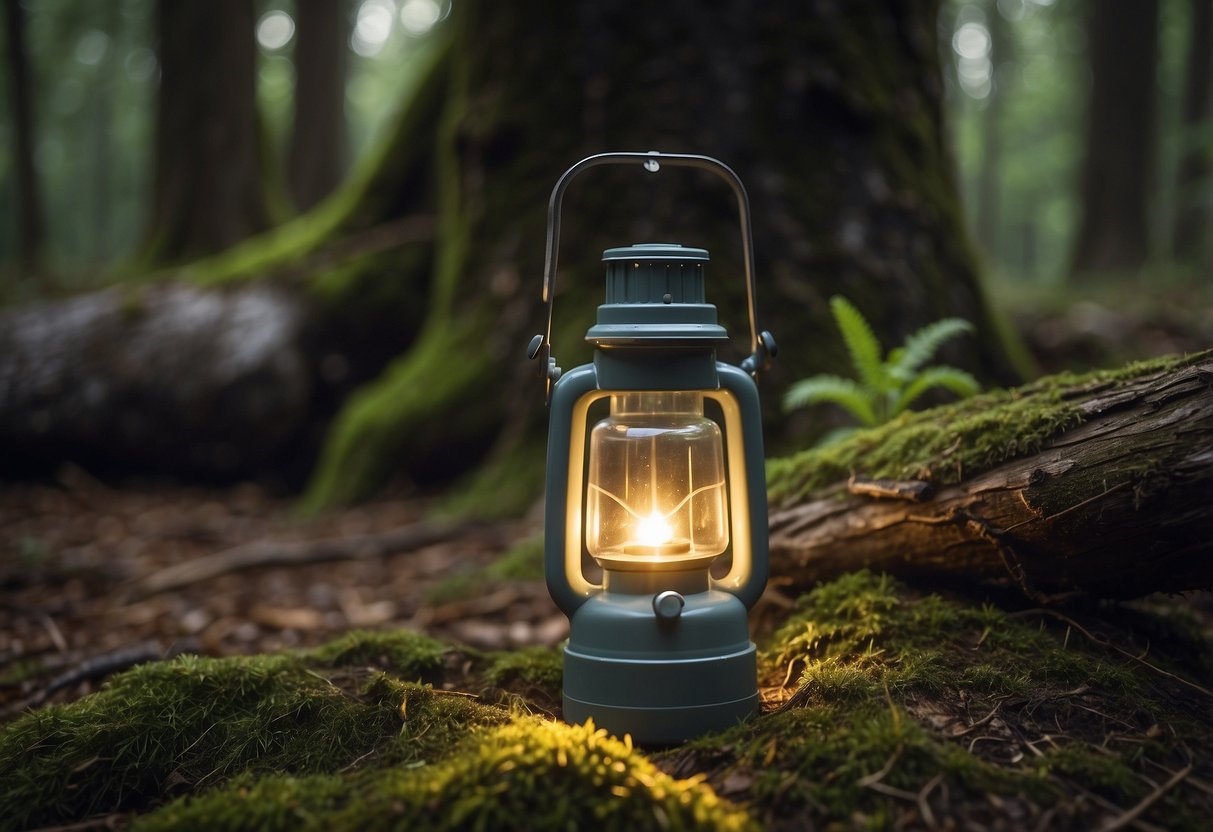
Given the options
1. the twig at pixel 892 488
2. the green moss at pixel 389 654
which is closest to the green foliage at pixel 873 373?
the twig at pixel 892 488

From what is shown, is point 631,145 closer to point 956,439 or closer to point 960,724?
point 956,439

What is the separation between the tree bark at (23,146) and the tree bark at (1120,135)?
15428 millimetres

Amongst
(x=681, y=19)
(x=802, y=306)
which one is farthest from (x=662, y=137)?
(x=802, y=306)

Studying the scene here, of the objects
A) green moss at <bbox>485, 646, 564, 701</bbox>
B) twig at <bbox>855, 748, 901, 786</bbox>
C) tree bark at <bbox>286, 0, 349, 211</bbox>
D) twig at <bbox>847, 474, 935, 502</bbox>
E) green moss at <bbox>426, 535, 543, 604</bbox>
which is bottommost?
green moss at <bbox>426, 535, 543, 604</bbox>

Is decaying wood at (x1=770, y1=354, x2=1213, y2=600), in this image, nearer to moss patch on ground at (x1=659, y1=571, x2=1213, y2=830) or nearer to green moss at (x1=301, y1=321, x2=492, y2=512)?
moss patch on ground at (x1=659, y1=571, x2=1213, y2=830)

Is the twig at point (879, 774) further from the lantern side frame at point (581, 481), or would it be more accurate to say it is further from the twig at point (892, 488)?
the twig at point (892, 488)

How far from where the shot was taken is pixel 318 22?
40.3 ft

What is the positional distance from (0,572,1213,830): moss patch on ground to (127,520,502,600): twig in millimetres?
1860

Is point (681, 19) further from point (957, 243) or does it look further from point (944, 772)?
point (944, 772)

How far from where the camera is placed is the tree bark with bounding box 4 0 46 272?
45.8 ft

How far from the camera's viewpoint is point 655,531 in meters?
2.42

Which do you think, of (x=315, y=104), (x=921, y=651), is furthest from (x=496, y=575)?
(x=315, y=104)

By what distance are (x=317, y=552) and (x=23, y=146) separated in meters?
13.8

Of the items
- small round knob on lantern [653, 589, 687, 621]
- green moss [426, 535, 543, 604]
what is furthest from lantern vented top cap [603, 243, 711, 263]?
green moss [426, 535, 543, 604]
